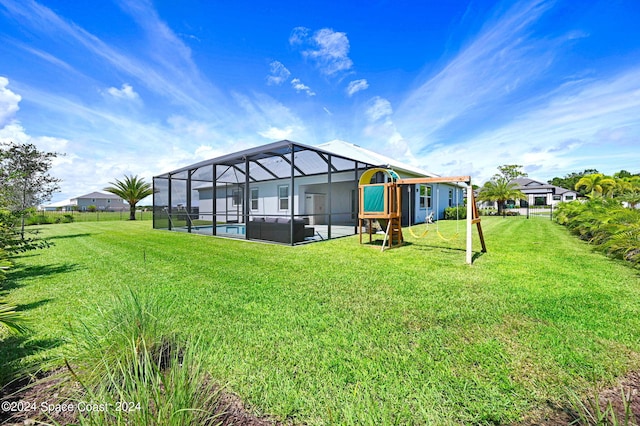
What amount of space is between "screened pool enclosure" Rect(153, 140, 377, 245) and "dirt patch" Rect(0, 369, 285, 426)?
6.53 m

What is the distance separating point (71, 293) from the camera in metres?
3.99

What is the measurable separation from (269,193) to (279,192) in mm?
885

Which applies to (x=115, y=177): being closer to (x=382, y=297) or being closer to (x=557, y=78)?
(x=382, y=297)

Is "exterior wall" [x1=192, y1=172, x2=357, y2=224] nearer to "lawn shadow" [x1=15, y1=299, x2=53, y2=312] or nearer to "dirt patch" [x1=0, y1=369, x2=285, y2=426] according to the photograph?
"lawn shadow" [x1=15, y1=299, x2=53, y2=312]

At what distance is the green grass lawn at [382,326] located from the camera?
69.8 inches

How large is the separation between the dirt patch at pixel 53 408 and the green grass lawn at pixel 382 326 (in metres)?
0.10

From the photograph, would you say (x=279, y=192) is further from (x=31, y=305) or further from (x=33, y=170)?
(x=31, y=305)

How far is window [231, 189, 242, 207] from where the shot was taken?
16.9 m

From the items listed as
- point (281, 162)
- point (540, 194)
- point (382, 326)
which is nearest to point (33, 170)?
point (281, 162)

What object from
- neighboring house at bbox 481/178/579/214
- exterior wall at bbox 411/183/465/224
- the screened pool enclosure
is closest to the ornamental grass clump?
the screened pool enclosure

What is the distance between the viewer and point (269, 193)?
54.4ft

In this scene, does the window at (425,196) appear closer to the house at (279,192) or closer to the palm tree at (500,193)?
the house at (279,192)

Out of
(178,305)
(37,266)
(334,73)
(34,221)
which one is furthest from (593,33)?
(34,221)

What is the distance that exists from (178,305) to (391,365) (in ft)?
9.09
